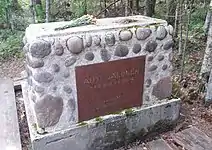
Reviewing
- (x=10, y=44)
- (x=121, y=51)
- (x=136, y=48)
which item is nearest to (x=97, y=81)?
(x=121, y=51)

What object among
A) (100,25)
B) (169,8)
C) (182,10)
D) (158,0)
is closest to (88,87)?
(100,25)

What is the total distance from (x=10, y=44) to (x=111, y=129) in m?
4.46

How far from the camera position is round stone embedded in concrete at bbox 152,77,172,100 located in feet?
9.75

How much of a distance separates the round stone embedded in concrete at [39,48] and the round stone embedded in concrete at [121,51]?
68 centimetres

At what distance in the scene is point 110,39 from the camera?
251cm

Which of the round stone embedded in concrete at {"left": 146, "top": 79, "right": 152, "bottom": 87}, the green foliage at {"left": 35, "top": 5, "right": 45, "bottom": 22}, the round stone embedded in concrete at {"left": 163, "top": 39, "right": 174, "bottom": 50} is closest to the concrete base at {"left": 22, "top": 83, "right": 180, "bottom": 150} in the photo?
the round stone embedded in concrete at {"left": 146, "top": 79, "right": 152, "bottom": 87}

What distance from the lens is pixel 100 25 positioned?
2.64m

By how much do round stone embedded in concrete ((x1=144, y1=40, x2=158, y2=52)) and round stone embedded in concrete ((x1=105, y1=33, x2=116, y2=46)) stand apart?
1.27 ft

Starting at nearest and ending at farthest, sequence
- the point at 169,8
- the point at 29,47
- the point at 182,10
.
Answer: the point at 29,47 → the point at 182,10 → the point at 169,8

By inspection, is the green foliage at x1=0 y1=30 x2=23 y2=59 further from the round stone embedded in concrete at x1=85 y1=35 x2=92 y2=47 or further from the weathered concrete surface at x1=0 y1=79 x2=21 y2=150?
the round stone embedded in concrete at x1=85 y1=35 x2=92 y2=47

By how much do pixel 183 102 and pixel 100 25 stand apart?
171 centimetres

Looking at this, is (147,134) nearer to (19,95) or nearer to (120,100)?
(120,100)

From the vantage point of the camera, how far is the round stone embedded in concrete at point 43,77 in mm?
2336

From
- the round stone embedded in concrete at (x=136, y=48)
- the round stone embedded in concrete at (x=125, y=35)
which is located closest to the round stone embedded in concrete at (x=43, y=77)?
the round stone embedded in concrete at (x=125, y=35)
